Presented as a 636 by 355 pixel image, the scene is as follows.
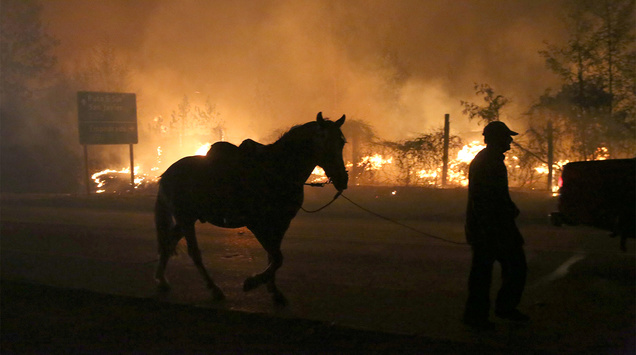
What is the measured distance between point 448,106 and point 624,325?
21720 mm

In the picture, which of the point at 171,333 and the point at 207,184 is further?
the point at 207,184

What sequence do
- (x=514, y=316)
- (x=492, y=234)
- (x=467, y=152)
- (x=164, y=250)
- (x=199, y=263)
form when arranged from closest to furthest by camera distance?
(x=492, y=234)
(x=514, y=316)
(x=199, y=263)
(x=164, y=250)
(x=467, y=152)

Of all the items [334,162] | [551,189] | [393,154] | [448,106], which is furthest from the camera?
[448,106]

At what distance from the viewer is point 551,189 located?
1775cm

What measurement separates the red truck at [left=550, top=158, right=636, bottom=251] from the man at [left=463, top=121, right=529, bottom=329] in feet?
10.6

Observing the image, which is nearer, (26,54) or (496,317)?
(496,317)

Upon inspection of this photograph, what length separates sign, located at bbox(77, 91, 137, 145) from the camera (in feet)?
75.8

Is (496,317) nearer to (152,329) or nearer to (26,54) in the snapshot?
(152,329)

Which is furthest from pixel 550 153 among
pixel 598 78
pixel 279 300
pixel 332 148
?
pixel 279 300

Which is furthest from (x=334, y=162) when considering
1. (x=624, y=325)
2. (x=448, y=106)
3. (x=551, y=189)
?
(x=448, y=106)

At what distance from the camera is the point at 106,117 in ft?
77.0

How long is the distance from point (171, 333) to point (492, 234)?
10.2 ft

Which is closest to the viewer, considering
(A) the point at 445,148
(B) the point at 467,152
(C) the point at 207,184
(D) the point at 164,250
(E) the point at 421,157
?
(C) the point at 207,184

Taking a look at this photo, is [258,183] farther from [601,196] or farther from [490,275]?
[601,196]
